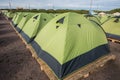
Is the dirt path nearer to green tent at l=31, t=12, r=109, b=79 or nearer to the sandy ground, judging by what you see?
the sandy ground

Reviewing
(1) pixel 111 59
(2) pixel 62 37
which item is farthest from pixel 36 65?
(1) pixel 111 59

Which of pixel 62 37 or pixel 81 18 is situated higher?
pixel 81 18

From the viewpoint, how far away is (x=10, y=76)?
5.10m

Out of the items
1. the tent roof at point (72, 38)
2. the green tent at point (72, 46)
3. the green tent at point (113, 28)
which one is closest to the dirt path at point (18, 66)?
the green tent at point (72, 46)

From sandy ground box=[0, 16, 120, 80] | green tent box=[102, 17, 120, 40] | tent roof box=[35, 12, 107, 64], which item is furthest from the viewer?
green tent box=[102, 17, 120, 40]

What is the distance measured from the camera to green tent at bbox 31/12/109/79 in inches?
177

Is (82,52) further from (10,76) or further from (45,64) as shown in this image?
(10,76)

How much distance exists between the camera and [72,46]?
15.5ft

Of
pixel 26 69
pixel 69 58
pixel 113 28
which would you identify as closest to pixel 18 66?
pixel 26 69

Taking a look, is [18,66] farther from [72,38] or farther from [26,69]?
[72,38]

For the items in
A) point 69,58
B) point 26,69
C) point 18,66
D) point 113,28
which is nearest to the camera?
point 69,58

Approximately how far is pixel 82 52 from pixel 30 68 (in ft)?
7.75

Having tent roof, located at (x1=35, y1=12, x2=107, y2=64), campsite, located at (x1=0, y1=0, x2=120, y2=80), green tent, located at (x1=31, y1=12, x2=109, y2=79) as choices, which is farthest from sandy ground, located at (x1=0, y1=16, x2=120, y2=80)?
tent roof, located at (x1=35, y1=12, x2=107, y2=64)

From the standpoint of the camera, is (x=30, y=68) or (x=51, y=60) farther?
(x=30, y=68)
